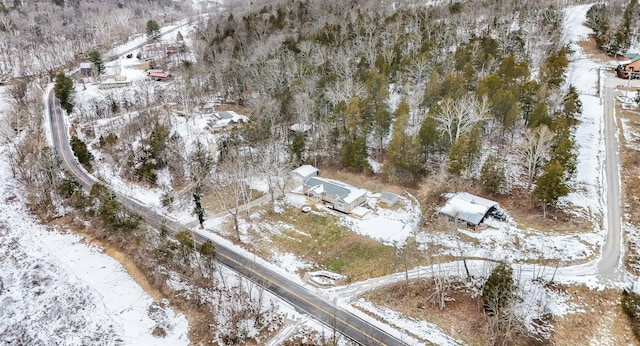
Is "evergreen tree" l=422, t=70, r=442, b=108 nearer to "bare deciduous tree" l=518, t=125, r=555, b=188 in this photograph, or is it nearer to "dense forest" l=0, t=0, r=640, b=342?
"dense forest" l=0, t=0, r=640, b=342

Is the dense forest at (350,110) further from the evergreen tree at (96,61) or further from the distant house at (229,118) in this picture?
the evergreen tree at (96,61)

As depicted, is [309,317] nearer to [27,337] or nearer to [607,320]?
[607,320]

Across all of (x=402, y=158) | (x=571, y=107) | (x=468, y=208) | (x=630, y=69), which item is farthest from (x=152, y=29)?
(x=630, y=69)

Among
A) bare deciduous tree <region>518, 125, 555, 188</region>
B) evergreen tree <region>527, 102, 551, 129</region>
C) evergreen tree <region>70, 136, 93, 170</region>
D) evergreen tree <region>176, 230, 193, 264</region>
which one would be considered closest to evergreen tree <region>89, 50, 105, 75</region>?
evergreen tree <region>70, 136, 93, 170</region>

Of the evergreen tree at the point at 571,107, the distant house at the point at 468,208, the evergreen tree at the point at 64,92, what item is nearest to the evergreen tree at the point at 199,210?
the distant house at the point at 468,208

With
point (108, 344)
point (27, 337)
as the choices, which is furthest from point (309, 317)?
point (27, 337)

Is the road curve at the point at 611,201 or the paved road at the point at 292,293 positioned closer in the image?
the paved road at the point at 292,293

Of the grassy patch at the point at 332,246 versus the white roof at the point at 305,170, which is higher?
the white roof at the point at 305,170
